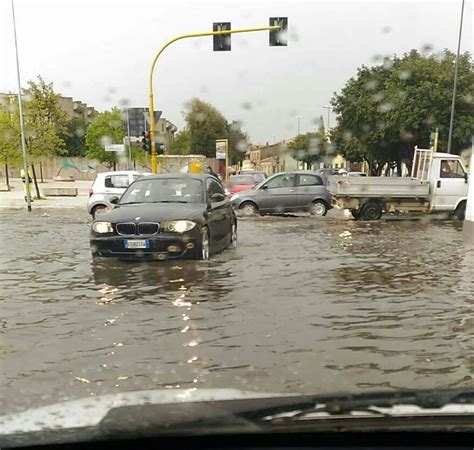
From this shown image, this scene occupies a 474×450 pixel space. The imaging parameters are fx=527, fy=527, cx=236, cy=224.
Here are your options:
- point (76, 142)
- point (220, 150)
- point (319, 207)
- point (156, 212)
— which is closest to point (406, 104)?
point (220, 150)

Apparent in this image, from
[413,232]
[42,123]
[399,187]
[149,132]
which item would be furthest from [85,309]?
[42,123]

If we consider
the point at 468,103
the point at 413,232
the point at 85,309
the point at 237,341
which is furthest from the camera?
the point at 468,103

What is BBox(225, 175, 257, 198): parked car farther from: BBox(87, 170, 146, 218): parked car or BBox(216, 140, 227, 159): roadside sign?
BBox(216, 140, 227, 159): roadside sign

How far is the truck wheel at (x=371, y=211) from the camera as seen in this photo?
16.1 metres

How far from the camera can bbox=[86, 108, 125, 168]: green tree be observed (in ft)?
166

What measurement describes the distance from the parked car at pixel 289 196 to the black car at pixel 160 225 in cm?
845

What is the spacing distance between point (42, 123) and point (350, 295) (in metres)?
22.4

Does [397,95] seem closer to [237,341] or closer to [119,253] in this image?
[119,253]

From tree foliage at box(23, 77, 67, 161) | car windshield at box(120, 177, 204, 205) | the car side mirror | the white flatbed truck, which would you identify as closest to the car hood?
car windshield at box(120, 177, 204, 205)

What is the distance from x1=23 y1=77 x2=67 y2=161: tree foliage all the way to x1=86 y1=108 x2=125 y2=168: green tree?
22950 millimetres

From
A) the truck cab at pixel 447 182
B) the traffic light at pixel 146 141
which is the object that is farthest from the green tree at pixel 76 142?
the truck cab at pixel 447 182

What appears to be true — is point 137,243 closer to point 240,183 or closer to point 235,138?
point 240,183

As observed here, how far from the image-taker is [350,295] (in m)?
6.79

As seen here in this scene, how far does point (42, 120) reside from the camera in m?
25.8
